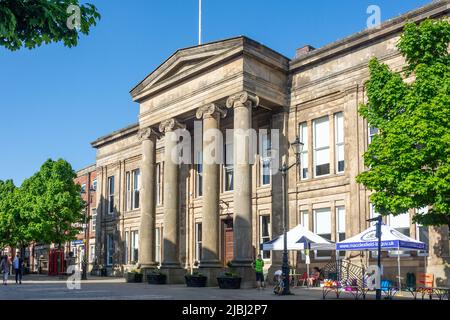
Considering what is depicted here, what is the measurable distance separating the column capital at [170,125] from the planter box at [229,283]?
10.4 metres

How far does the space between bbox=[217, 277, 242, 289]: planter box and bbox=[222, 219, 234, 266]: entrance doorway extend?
7601mm

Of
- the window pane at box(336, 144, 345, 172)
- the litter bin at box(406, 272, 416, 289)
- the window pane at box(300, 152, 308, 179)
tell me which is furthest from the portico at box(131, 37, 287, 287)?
the litter bin at box(406, 272, 416, 289)

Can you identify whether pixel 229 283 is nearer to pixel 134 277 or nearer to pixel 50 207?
pixel 134 277

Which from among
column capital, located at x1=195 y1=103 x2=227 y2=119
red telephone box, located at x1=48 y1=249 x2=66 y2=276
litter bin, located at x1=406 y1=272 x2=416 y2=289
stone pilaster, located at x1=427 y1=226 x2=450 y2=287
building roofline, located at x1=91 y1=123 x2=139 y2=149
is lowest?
red telephone box, located at x1=48 y1=249 x2=66 y2=276

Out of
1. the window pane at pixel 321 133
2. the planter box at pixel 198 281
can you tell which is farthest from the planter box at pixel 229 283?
the window pane at pixel 321 133

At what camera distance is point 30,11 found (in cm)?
1012

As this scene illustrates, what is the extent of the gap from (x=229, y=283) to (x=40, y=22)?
17816 mm

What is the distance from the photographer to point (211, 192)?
2903 cm

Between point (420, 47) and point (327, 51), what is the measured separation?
995 cm

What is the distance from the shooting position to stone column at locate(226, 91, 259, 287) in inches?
1055

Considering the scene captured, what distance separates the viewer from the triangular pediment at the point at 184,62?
2972 cm

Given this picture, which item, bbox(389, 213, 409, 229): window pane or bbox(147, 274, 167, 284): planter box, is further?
bbox(147, 274, 167, 284): planter box

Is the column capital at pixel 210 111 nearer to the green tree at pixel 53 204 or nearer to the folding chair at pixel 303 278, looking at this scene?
the folding chair at pixel 303 278

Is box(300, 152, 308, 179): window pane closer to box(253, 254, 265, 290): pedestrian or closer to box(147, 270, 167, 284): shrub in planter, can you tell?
Answer: box(253, 254, 265, 290): pedestrian
